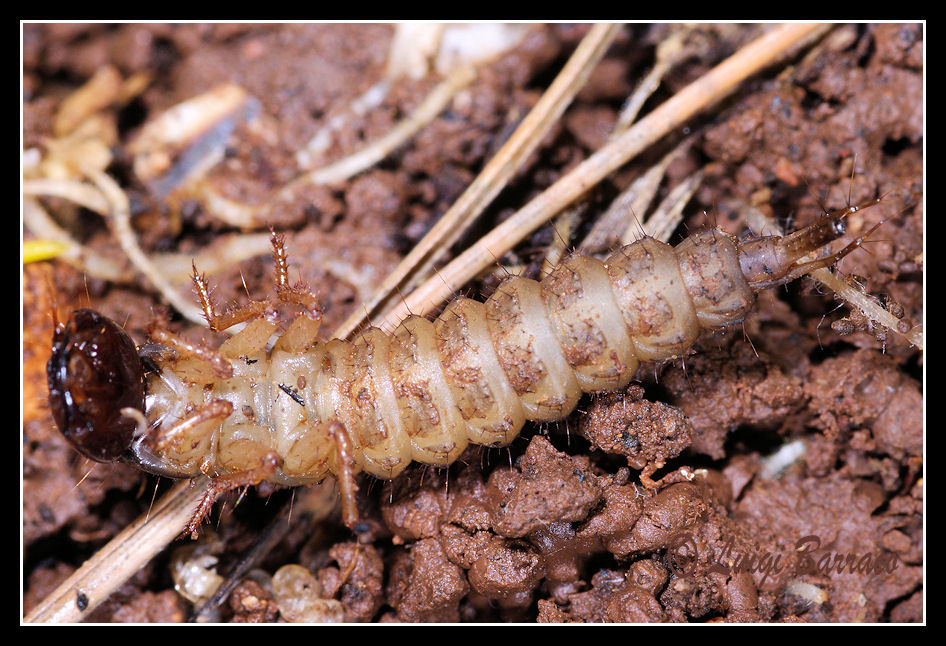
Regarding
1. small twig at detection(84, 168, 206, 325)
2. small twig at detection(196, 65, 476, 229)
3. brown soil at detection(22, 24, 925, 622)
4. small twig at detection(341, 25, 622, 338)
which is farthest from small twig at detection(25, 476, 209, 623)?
small twig at detection(196, 65, 476, 229)

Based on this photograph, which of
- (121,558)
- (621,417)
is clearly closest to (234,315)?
(121,558)

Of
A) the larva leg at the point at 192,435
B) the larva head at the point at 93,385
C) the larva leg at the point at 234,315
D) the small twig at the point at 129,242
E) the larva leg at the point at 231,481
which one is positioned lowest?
the larva leg at the point at 231,481

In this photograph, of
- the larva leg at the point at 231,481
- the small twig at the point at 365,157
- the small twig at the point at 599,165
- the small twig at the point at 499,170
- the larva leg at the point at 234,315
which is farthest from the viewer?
the small twig at the point at 365,157

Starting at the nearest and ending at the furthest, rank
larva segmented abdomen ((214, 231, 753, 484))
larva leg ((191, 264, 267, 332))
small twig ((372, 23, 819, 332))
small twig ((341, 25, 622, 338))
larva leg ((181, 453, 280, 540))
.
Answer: larva segmented abdomen ((214, 231, 753, 484)) < larva leg ((181, 453, 280, 540)) < larva leg ((191, 264, 267, 332)) < small twig ((372, 23, 819, 332)) < small twig ((341, 25, 622, 338))

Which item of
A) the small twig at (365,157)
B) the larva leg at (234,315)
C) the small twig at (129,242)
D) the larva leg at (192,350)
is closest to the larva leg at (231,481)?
the larva leg at (192,350)

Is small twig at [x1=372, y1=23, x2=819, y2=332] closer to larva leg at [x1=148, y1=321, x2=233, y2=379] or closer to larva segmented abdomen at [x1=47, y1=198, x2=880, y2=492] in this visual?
larva segmented abdomen at [x1=47, y1=198, x2=880, y2=492]

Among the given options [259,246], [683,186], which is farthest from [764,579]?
[259,246]

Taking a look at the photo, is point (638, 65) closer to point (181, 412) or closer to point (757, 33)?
point (757, 33)

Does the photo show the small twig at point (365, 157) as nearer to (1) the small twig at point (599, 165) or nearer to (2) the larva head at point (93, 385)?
(1) the small twig at point (599, 165)
